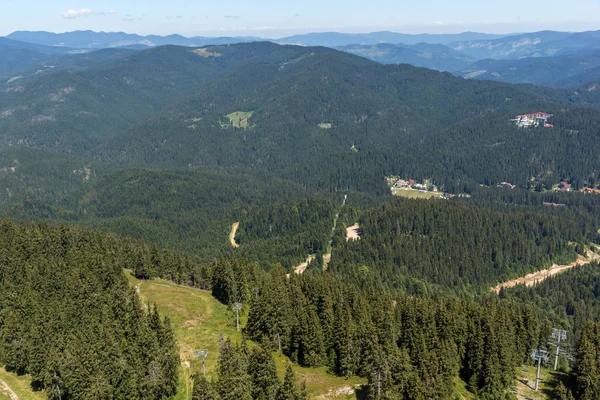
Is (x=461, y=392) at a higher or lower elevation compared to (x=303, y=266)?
higher

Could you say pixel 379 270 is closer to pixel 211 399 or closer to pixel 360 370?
pixel 360 370

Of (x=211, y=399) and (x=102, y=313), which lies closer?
(x=211, y=399)

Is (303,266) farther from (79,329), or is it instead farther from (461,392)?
(79,329)

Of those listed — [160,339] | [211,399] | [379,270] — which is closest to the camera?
[211,399]

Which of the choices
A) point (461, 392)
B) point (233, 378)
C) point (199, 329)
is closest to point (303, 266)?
point (199, 329)

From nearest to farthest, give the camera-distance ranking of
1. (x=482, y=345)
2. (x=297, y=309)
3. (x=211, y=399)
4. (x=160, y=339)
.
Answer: (x=211, y=399) < (x=160, y=339) < (x=482, y=345) < (x=297, y=309)

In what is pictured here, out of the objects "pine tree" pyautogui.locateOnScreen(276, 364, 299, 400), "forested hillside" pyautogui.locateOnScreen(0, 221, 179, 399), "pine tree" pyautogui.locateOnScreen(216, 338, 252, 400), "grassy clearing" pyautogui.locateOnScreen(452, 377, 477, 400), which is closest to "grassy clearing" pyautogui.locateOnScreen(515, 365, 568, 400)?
"grassy clearing" pyautogui.locateOnScreen(452, 377, 477, 400)

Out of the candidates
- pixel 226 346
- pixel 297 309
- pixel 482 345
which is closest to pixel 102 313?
pixel 226 346
